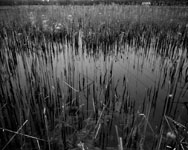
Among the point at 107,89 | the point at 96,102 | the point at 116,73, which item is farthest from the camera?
the point at 116,73

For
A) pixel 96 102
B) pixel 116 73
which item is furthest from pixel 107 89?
pixel 116 73

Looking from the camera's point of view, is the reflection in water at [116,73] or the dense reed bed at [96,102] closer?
the dense reed bed at [96,102]

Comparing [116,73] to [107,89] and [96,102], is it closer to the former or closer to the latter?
[107,89]

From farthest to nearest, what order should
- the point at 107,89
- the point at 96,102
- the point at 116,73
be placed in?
the point at 116,73 < the point at 107,89 < the point at 96,102

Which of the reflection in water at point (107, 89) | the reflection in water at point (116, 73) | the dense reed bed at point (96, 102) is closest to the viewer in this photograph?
the dense reed bed at point (96, 102)

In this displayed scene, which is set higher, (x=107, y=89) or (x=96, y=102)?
(x=107, y=89)

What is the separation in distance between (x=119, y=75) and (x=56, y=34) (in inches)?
137

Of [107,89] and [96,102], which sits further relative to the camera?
[107,89]

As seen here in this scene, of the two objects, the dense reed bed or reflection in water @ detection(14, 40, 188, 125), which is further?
reflection in water @ detection(14, 40, 188, 125)

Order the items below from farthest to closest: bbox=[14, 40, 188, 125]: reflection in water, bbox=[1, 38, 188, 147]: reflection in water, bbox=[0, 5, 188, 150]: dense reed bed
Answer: bbox=[14, 40, 188, 125]: reflection in water → bbox=[1, 38, 188, 147]: reflection in water → bbox=[0, 5, 188, 150]: dense reed bed

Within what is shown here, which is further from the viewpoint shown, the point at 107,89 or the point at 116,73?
the point at 116,73

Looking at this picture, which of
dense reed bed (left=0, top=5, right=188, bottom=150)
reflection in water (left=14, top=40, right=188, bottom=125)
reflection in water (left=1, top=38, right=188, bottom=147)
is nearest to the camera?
dense reed bed (left=0, top=5, right=188, bottom=150)

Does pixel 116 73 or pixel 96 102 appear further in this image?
pixel 116 73

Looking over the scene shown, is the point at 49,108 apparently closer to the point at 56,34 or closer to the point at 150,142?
the point at 150,142
